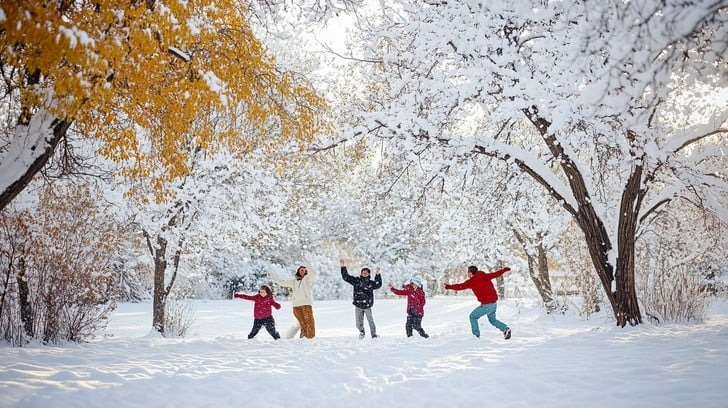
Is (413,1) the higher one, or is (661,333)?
(413,1)

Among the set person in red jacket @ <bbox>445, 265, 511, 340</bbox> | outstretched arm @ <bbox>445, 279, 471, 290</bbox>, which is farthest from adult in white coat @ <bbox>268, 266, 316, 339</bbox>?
person in red jacket @ <bbox>445, 265, 511, 340</bbox>

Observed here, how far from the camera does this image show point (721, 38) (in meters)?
4.57

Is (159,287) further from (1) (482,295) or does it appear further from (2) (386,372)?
(2) (386,372)

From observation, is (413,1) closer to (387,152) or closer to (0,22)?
(387,152)

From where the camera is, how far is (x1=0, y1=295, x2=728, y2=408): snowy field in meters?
5.14

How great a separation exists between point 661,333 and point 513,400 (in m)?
5.04

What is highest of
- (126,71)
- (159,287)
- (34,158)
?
(126,71)

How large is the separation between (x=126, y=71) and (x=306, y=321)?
700cm

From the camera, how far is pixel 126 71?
534cm

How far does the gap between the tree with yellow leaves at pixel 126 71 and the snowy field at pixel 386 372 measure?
2657 millimetres

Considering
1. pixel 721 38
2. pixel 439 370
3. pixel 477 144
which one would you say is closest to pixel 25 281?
pixel 439 370

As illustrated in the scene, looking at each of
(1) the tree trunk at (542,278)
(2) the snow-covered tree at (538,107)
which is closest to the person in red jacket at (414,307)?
(2) the snow-covered tree at (538,107)

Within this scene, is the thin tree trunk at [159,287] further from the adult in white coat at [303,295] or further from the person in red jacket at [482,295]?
the person in red jacket at [482,295]

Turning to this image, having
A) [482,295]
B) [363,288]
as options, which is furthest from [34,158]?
[482,295]
